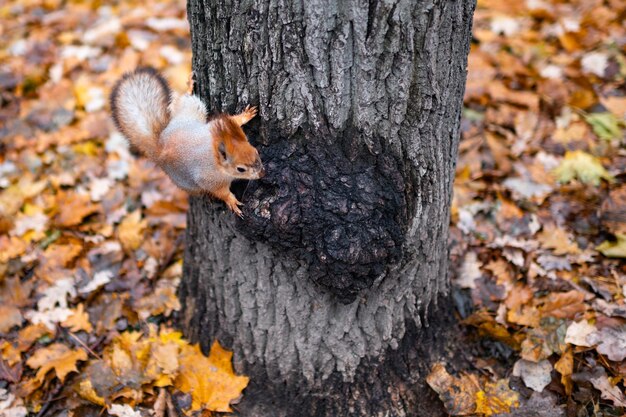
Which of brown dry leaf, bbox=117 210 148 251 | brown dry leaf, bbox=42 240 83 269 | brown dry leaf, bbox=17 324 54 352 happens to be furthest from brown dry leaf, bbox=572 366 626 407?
brown dry leaf, bbox=42 240 83 269

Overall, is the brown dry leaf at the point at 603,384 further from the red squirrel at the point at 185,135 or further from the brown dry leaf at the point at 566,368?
the red squirrel at the point at 185,135

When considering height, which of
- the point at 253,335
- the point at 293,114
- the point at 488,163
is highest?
the point at 293,114

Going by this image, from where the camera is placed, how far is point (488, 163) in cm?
348

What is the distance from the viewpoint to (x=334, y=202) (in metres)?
1.93

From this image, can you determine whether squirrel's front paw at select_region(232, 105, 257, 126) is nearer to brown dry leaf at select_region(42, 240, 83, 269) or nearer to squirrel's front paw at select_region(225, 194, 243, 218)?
squirrel's front paw at select_region(225, 194, 243, 218)

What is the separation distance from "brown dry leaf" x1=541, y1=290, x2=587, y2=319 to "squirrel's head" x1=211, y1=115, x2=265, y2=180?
154cm

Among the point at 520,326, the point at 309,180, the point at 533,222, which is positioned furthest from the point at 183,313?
the point at 533,222

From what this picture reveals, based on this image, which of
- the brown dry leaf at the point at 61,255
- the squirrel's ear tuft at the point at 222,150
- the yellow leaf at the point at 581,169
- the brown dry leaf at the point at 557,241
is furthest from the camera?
the yellow leaf at the point at 581,169

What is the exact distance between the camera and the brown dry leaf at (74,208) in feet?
10.8

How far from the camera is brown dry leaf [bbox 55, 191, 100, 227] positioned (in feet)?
10.8

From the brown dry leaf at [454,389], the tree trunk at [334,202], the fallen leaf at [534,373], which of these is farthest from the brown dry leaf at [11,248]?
the fallen leaf at [534,373]

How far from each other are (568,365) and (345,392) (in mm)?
955

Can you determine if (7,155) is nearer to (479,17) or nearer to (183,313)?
(183,313)

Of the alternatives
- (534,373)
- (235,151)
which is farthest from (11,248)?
(534,373)
